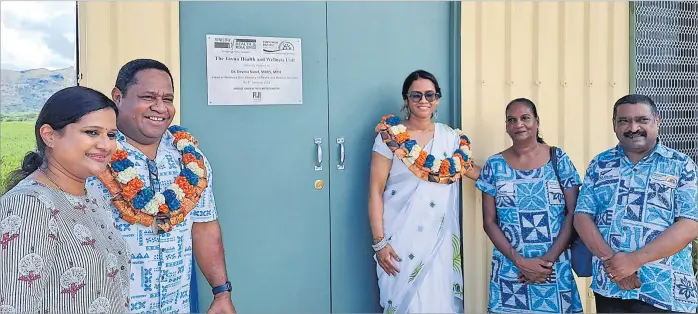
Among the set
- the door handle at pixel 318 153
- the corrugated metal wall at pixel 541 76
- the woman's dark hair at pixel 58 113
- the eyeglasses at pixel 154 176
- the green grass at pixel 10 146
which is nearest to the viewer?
the woman's dark hair at pixel 58 113

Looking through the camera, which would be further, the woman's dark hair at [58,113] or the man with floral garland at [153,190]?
the man with floral garland at [153,190]

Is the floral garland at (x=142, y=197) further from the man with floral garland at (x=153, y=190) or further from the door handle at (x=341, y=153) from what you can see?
the door handle at (x=341, y=153)

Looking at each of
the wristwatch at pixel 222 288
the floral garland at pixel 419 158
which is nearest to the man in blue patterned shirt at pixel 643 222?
the floral garland at pixel 419 158

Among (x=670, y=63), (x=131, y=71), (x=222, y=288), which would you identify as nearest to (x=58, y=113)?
(x=131, y=71)

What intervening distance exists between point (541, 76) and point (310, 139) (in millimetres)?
1695

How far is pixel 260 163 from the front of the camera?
12.2ft

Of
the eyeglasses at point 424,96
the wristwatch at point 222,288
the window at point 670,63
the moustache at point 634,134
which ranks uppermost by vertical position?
the window at point 670,63

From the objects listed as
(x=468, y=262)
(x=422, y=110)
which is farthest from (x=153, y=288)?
(x=468, y=262)

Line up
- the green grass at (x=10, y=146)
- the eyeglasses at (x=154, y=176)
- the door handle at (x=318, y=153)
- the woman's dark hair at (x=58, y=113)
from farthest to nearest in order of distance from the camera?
the door handle at (x=318, y=153) < the green grass at (x=10, y=146) < the eyeglasses at (x=154, y=176) < the woman's dark hair at (x=58, y=113)

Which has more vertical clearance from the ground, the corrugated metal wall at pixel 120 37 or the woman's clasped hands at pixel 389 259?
the corrugated metal wall at pixel 120 37

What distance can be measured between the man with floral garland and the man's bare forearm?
0.05 meters

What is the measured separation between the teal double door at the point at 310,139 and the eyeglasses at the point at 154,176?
72 centimetres

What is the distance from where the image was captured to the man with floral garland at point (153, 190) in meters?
2.72

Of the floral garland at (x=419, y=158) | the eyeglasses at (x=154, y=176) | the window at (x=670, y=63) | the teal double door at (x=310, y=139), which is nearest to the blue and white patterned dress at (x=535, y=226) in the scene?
the floral garland at (x=419, y=158)
